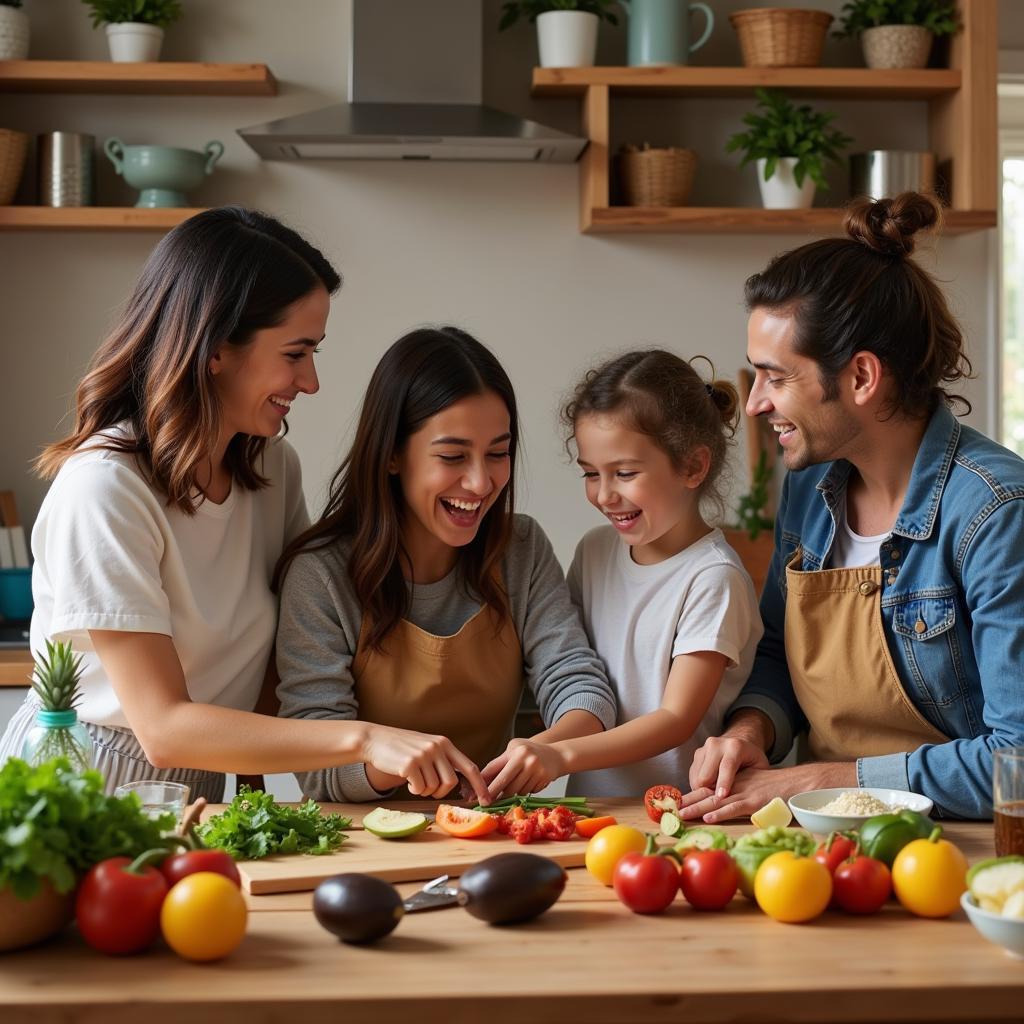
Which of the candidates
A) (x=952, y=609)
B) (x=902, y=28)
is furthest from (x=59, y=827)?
(x=902, y=28)

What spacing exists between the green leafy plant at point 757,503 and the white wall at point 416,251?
30 centimetres

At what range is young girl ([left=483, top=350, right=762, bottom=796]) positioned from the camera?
1.94 metres

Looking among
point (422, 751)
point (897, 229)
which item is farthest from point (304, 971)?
point (897, 229)

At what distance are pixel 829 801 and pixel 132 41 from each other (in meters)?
2.71

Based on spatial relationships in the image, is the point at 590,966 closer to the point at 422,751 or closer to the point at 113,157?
the point at 422,751

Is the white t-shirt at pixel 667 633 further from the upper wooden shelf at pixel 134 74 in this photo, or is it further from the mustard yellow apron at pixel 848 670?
the upper wooden shelf at pixel 134 74

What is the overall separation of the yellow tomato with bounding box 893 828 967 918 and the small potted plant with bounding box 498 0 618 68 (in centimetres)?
257

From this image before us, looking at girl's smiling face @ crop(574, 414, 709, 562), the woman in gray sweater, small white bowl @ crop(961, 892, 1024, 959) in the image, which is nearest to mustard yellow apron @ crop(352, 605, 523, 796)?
the woman in gray sweater

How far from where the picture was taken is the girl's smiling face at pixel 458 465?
1940 millimetres

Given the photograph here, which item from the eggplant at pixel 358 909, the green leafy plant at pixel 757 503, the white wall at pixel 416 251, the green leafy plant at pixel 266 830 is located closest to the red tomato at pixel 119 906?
the eggplant at pixel 358 909

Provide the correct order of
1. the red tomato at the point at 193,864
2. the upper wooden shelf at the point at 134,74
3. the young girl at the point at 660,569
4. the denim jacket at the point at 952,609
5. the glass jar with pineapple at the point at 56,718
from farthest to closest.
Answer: the upper wooden shelf at the point at 134,74 < the young girl at the point at 660,569 < the denim jacket at the point at 952,609 < the glass jar with pineapple at the point at 56,718 < the red tomato at the point at 193,864

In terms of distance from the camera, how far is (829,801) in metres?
1.53

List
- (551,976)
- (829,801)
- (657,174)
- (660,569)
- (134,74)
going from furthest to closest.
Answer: (657,174) < (134,74) < (660,569) < (829,801) < (551,976)

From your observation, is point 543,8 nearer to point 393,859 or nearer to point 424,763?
point 424,763
